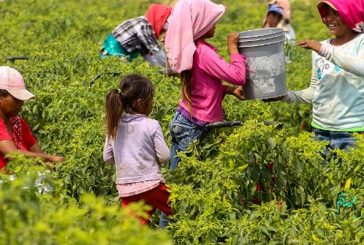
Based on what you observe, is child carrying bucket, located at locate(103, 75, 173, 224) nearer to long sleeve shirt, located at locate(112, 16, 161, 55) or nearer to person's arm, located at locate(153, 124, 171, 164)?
person's arm, located at locate(153, 124, 171, 164)

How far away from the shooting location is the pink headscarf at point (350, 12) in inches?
239

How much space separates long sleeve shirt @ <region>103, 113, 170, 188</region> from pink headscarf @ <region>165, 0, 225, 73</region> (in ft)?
1.48

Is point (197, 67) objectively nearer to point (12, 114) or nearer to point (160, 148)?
point (160, 148)

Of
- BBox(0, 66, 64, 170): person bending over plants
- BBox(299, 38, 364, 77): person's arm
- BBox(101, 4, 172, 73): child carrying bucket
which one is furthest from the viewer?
BBox(101, 4, 172, 73): child carrying bucket

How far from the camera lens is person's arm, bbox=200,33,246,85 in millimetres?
6031

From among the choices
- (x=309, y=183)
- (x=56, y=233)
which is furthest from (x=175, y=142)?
(x=56, y=233)

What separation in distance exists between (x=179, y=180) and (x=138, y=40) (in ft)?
15.8

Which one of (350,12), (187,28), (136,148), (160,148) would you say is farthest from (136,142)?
(350,12)

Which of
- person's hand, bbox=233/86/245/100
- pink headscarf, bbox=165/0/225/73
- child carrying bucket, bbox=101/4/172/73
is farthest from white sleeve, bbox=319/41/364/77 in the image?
child carrying bucket, bbox=101/4/172/73

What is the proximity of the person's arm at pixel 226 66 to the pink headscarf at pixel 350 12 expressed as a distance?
598mm

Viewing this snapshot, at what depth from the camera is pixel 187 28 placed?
608 cm

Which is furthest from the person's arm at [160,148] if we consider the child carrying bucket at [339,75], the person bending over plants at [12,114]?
the child carrying bucket at [339,75]

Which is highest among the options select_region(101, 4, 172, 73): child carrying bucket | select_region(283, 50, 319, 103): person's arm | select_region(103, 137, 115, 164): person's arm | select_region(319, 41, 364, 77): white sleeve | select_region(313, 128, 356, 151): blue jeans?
select_region(319, 41, 364, 77): white sleeve

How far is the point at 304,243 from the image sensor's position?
4652 mm
